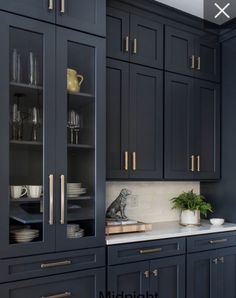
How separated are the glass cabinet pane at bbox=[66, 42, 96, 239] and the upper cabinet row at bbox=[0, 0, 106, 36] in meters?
0.14

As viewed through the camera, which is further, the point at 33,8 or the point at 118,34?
the point at 118,34

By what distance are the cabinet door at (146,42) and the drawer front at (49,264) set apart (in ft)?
5.14

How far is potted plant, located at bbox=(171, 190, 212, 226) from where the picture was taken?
2996 mm

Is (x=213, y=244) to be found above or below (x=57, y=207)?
below

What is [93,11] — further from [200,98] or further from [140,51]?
[200,98]

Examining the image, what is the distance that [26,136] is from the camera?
1965mm

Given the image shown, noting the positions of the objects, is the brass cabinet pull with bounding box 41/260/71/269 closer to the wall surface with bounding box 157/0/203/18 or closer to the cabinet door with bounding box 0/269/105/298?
the cabinet door with bounding box 0/269/105/298

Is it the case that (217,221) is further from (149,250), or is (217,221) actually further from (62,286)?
(62,286)

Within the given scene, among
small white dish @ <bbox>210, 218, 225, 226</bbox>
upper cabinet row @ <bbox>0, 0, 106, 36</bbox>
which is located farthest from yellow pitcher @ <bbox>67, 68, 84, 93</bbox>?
small white dish @ <bbox>210, 218, 225, 226</bbox>

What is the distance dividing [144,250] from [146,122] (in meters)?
1.04

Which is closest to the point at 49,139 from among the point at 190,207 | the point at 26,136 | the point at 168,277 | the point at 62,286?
the point at 26,136

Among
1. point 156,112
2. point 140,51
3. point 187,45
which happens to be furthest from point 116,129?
point 187,45

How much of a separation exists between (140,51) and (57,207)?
151cm

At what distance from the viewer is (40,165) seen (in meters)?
1.96
